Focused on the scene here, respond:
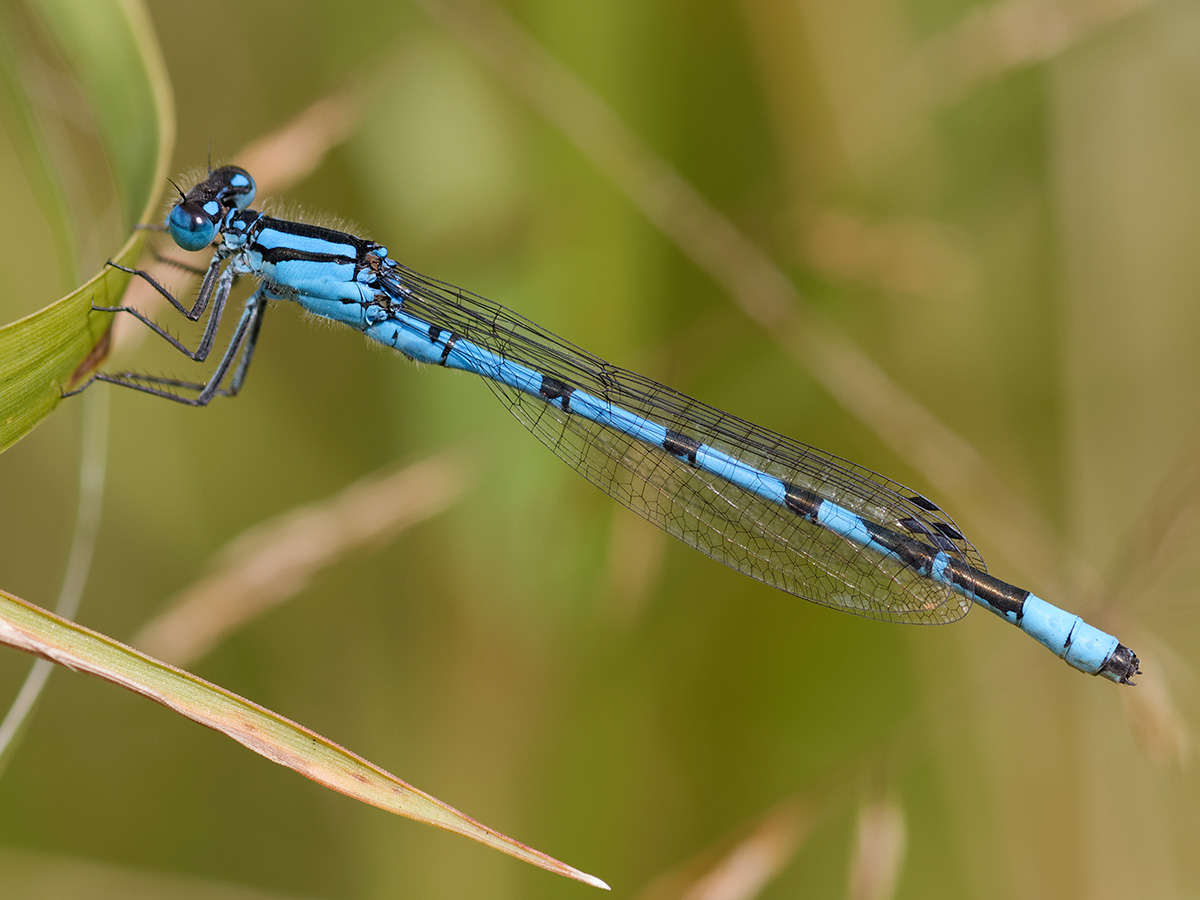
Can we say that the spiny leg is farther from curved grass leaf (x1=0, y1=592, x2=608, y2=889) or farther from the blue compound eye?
curved grass leaf (x1=0, y1=592, x2=608, y2=889)

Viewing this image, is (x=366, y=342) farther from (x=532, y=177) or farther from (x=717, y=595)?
(x=717, y=595)

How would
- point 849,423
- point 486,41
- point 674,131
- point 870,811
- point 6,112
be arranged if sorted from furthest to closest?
point 849,423 < point 674,131 < point 486,41 < point 6,112 < point 870,811

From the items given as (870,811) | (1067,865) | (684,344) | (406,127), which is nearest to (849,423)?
(684,344)

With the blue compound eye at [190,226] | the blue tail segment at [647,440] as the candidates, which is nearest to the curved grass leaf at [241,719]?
the blue tail segment at [647,440]

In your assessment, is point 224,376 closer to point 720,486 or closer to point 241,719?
point 241,719

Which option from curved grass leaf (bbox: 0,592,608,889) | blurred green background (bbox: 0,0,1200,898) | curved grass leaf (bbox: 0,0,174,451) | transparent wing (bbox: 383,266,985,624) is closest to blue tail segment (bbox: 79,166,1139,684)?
transparent wing (bbox: 383,266,985,624)

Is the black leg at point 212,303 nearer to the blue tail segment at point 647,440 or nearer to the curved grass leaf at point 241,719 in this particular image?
the blue tail segment at point 647,440
